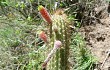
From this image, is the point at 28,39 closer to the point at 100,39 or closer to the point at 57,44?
the point at 100,39

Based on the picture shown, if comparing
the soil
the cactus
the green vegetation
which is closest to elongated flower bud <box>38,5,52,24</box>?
the cactus

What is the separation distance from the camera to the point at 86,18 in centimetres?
363

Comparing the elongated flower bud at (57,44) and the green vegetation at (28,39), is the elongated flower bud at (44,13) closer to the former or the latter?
the elongated flower bud at (57,44)

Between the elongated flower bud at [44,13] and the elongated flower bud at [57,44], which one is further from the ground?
the elongated flower bud at [44,13]

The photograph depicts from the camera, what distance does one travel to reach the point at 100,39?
10.7 ft

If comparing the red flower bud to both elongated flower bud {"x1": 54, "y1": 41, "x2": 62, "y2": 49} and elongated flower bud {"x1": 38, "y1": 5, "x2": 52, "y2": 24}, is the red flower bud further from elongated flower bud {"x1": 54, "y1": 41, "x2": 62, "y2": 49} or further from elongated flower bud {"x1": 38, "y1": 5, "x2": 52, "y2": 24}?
elongated flower bud {"x1": 38, "y1": 5, "x2": 52, "y2": 24}

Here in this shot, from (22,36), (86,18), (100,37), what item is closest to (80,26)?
(86,18)

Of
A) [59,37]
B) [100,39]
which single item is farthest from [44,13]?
[100,39]

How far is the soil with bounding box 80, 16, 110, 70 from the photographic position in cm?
301

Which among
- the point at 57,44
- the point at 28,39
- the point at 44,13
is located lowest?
the point at 28,39

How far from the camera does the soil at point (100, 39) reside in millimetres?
3006

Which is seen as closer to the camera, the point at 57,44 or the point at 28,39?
the point at 57,44

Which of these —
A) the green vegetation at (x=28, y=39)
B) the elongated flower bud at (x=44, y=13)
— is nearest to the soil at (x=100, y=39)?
the green vegetation at (x=28, y=39)

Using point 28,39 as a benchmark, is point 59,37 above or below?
above
